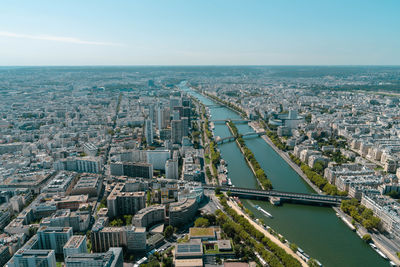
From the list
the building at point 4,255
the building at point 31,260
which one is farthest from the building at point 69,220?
the building at point 31,260

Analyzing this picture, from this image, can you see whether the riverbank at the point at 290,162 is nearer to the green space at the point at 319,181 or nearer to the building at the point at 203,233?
the green space at the point at 319,181

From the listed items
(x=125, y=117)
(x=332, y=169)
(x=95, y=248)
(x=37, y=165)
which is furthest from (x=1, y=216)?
(x=125, y=117)

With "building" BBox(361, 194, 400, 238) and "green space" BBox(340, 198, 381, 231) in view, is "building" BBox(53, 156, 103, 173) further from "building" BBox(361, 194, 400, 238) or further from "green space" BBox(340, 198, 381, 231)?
"building" BBox(361, 194, 400, 238)

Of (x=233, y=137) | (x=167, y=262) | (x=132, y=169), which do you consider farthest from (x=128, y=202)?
(x=233, y=137)

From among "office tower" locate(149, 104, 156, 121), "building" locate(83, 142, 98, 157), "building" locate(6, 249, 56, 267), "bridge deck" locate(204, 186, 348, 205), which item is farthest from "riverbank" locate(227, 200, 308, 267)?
"office tower" locate(149, 104, 156, 121)

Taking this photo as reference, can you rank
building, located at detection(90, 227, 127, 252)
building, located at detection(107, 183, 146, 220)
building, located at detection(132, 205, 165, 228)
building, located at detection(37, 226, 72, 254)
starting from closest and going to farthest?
1. building, located at detection(37, 226, 72, 254)
2. building, located at detection(90, 227, 127, 252)
3. building, located at detection(132, 205, 165, 228)
4. building, located at detection(107, 183, 146, 220)

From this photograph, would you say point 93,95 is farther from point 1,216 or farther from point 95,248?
point 95,248

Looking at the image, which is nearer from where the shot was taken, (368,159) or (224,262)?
(224,262)
